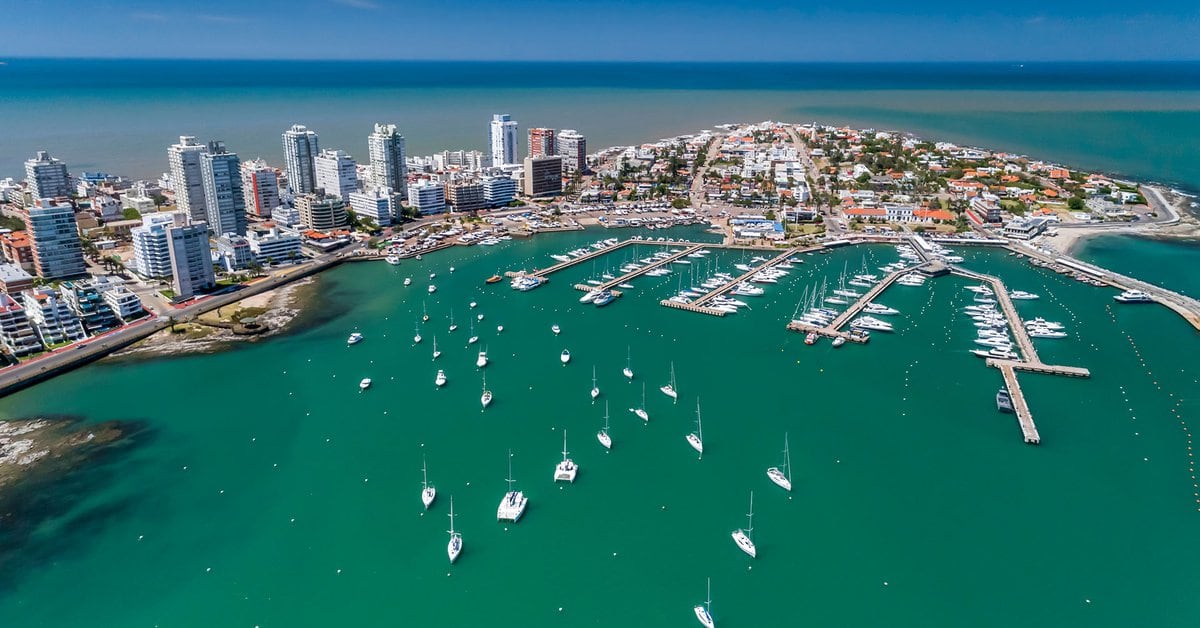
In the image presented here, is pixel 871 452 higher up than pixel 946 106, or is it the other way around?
pixel 946 106

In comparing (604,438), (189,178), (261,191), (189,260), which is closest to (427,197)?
(261,191)

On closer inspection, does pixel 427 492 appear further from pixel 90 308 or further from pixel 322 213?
pixel 322 213

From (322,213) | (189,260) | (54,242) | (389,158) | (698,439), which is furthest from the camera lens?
(389,158)

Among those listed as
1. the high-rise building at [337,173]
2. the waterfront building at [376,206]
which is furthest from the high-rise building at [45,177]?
the waterfront building at [376,206]

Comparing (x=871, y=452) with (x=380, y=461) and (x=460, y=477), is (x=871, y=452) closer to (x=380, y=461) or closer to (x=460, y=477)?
(x=460, y=477)

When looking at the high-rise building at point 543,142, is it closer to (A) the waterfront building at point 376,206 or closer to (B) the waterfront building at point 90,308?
(A) the waterfront building at point 376,206

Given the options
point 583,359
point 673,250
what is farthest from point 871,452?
point 673,250
